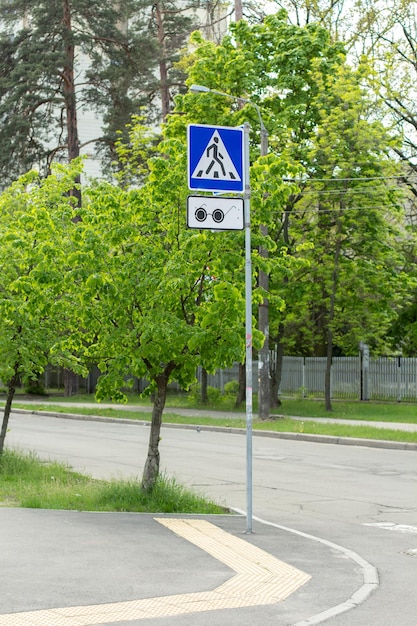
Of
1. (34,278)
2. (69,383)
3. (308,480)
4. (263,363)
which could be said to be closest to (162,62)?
(69,383)

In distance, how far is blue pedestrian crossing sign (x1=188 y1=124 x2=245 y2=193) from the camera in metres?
10.3

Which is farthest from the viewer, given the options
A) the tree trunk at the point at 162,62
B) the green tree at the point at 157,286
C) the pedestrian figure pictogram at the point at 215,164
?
the tree trunk at the point at 162,62

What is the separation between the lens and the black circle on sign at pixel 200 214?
10.2 m

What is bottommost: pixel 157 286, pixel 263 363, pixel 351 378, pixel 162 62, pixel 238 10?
pixel 351 378

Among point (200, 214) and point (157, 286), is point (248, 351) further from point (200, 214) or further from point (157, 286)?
point (157, 286)

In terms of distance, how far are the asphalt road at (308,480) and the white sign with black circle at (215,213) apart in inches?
140

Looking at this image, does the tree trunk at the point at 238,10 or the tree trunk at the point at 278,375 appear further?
the tree trunk at the point at 278,375

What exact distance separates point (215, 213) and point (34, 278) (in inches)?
119

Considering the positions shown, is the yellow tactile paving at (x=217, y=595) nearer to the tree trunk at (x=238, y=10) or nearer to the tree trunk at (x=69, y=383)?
the tree trunk at (x=238, y=10)

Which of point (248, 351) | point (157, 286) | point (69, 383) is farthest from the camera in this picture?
point (69, 383)

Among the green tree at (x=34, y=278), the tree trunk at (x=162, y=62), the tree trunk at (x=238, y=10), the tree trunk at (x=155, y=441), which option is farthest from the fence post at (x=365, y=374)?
the tree trunk at (x=155, y=441)

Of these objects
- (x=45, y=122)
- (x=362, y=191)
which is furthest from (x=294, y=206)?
(x=45, y=122)

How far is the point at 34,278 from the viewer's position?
40.2 ft

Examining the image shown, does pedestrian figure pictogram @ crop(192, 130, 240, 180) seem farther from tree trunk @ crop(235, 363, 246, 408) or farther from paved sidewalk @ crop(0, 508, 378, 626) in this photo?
tree trunk @ crop(235, 363, 246, 408)
